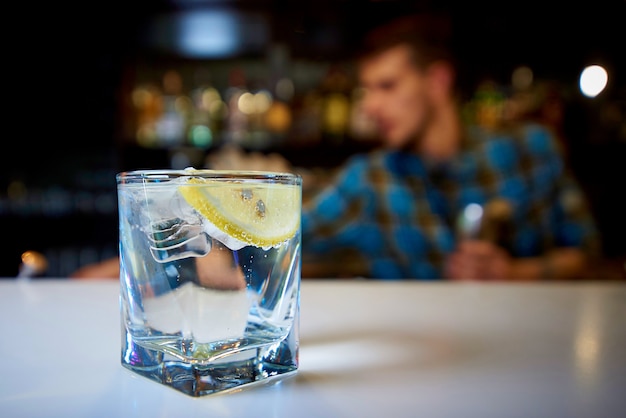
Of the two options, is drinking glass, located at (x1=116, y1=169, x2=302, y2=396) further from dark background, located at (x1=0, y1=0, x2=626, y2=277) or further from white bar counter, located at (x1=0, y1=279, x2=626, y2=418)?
dark background, located at (x1=0, y1=0, x2=626, y2=277)

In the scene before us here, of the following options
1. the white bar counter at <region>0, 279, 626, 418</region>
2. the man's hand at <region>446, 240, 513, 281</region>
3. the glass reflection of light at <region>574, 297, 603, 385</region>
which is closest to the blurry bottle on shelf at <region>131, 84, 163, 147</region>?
the man's hand at <region>446, 240, 513, 281</region>

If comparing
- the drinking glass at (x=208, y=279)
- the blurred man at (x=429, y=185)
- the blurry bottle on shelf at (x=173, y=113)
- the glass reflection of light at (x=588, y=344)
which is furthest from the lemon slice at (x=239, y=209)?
the blurry bottle on shelf at (x=173, y=113)

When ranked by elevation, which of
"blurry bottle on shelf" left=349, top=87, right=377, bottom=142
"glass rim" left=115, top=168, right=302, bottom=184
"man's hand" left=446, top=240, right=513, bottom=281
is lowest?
"man's hand" left=446, top=240, right=513, bottom=281

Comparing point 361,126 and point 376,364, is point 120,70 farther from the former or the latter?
point 376,364

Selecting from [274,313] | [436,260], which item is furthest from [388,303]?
[436,260]

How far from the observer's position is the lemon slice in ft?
1.06

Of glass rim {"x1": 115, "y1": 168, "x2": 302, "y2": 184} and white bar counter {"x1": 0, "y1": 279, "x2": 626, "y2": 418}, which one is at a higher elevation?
glass rim {"x1": 115, "y1": 168, "x2": 302, "y2": 184}

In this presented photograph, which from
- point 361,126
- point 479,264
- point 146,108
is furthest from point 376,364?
point 146,108

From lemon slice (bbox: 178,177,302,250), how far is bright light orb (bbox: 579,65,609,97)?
239 cm

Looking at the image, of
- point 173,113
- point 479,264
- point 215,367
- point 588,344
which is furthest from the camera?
point 173,113

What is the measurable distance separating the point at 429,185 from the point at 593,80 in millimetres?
820

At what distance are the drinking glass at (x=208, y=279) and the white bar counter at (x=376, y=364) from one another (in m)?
0.01

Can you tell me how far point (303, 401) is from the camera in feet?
1.00

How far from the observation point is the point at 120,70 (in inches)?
92.2
